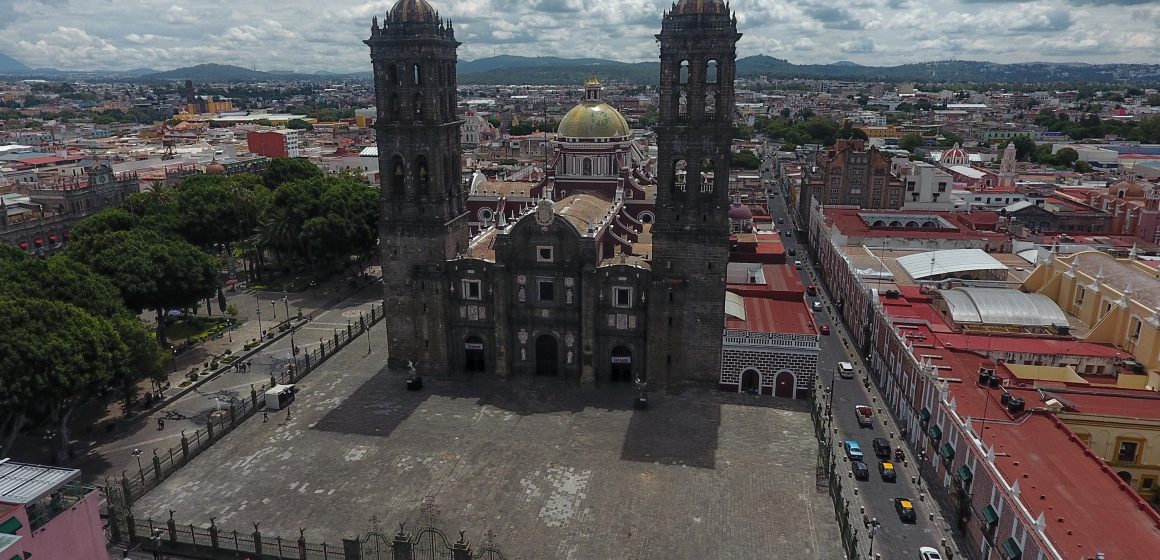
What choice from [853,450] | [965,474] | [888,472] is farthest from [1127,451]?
[853,450]

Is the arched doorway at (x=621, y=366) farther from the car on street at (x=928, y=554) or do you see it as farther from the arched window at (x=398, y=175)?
the car on street at (x=928, y=554)

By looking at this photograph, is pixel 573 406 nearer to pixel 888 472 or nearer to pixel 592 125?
pixel 888 472

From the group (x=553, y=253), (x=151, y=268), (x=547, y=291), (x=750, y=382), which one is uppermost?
(x=553, y=253)

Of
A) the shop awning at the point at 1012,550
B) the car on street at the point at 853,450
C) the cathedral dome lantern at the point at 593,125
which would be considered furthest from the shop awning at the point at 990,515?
the cathedral dome lantern at the point at 593,125

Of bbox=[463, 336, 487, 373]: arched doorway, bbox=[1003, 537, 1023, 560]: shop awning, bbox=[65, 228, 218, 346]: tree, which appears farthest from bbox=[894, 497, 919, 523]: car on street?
bbox=[65, 228, 218, 346]: tree

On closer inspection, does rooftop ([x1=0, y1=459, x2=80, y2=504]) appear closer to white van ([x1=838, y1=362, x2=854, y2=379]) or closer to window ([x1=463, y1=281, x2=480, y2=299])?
window ([x1=463, y1=281, x2=480, y2=299])

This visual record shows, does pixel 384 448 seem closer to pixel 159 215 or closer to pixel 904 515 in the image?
pixel 904 515

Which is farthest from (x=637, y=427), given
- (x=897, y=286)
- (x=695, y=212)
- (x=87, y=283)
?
(x=87, y=283)
